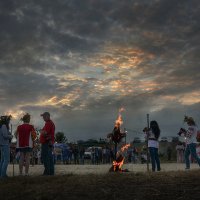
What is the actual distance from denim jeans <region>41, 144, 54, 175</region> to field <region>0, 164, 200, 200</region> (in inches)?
81.8

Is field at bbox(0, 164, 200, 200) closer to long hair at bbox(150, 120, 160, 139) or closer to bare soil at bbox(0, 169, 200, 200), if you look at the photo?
bare soil at bbox(0, 169, 200, 200)

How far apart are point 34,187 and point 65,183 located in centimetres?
75

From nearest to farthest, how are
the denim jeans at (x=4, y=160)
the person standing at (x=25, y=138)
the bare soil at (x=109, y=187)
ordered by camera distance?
the bare soil at (x=109, y=187)
the denim jeans at (x=4, y=160)
the person standing at (x=25, y=138)

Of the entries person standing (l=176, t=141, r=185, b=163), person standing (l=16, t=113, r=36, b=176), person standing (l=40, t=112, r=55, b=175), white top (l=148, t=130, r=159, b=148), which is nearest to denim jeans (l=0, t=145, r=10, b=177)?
person standing (l=16, t=113, r=36, b=176)

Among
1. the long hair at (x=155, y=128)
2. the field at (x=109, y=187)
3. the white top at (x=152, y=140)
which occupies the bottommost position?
the field at (x=109, y=187)

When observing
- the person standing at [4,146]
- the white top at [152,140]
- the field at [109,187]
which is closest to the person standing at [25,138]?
the person standing at [4,146]

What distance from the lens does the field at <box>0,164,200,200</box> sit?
9422mm

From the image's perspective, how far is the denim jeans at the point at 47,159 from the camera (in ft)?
45.8

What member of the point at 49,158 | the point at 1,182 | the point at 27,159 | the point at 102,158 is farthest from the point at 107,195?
the point at 102,158

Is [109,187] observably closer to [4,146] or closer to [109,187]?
[109,187]

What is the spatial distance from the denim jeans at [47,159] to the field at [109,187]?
208cm

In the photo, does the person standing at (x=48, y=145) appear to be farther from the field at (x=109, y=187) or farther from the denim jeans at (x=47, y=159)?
the field at (x=109, y=187)

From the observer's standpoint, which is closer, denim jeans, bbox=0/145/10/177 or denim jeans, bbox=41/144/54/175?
denim jeans, bbox=0/145/10/177

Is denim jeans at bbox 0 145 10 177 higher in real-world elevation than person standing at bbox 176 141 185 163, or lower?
lower
